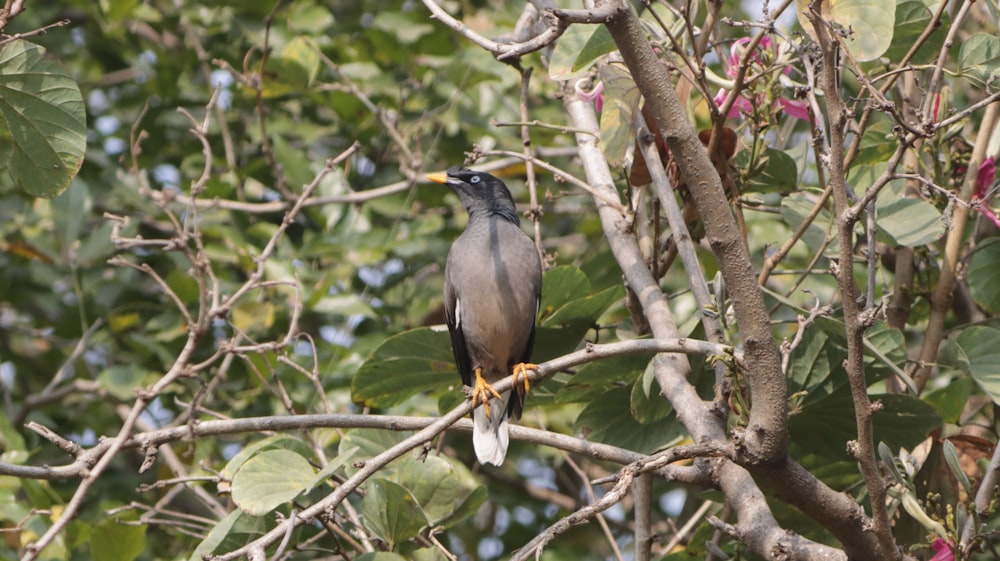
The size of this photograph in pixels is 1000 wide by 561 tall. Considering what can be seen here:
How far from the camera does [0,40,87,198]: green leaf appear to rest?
3.01 m

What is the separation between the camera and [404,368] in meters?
3.59

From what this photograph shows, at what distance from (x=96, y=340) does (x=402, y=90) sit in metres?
2.00

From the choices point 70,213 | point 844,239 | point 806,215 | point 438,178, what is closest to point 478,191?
point 438,178

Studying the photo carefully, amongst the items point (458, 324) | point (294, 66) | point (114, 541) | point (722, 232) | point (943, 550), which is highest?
point (722, 232)

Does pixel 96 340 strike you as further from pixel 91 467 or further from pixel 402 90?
pixel 91 467

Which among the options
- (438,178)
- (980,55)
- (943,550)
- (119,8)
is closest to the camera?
(943,550)

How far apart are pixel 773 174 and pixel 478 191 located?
1.61 meters

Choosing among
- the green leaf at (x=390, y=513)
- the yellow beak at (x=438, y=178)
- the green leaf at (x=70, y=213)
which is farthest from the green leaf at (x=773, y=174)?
the green leaf at (x=70, y=213)

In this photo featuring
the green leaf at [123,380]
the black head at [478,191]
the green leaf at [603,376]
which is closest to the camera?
the green leaf at [603,376]

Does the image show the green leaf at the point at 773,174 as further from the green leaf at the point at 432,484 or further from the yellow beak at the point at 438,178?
the yellow beak at the point at 438,178

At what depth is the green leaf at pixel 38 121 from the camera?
301cm

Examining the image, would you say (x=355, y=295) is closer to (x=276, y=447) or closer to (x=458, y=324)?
(x=458, y=324)

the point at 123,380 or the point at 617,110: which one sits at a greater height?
the point at 617,110

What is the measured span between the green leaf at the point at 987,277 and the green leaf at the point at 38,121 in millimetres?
2828
